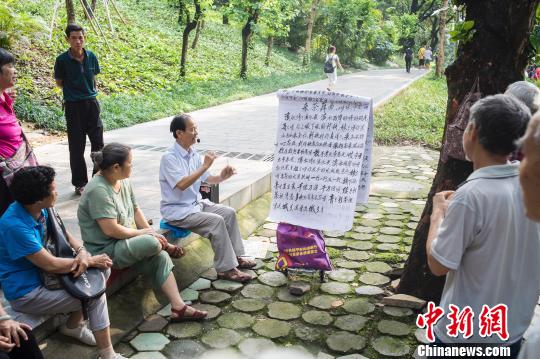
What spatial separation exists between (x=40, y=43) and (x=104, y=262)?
11.9 meters

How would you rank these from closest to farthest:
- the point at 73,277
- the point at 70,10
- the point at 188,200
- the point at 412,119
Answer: the point at 73,277, the point at 188,200, the point at 70,10, the point at 412,119

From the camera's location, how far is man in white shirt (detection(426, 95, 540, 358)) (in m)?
1.96

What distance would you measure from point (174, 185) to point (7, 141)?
1309 millimetres

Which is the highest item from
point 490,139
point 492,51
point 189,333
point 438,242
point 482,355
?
point 492,51

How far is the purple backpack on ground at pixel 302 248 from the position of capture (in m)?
4.29

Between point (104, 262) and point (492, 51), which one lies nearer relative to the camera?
point (104, 262)

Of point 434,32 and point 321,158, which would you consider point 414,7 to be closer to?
point 434,32

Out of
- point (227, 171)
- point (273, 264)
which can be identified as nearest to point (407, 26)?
point (273, 264)

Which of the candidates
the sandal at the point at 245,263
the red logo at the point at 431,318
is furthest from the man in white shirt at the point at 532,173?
the sandal at the point at 245,263

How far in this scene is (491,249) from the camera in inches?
79.0

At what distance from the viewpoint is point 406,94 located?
695 inches

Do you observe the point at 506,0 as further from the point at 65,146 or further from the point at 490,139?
the point at 65,146

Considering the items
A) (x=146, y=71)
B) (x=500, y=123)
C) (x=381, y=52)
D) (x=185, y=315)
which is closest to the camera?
(x=500, y=123)

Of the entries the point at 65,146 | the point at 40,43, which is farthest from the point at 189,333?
the point at 40,43
